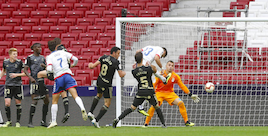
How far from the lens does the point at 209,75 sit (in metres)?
9.75

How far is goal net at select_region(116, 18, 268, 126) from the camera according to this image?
896 cm

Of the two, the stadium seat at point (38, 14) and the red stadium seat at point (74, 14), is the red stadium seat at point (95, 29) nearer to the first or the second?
the red stadium seat at point (74, 14)

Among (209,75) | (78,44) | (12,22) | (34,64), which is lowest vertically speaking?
(209,75)

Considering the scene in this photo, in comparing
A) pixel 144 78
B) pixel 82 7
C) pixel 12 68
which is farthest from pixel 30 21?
pixel 144 78

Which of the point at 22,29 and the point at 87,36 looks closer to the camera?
the point at 87,36

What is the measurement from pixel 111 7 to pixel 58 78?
8724 millimetres

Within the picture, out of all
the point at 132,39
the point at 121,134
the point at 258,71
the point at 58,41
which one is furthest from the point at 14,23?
the point at 121,134

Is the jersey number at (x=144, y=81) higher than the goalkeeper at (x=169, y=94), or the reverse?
the jersey number at (x=144, y=81)

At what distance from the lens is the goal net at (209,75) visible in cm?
896

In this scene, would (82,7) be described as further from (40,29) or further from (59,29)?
(40,29)

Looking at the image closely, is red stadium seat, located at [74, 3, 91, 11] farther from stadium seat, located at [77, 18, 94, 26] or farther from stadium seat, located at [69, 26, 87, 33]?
stadium seat, located at [69, 26, 87, 33]

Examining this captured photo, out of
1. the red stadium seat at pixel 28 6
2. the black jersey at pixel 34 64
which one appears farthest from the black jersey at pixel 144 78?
the red stadium seat at pixel 28 6

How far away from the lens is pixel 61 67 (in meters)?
7.46

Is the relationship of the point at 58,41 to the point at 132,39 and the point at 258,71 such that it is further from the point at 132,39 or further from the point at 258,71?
the point at 258,71
